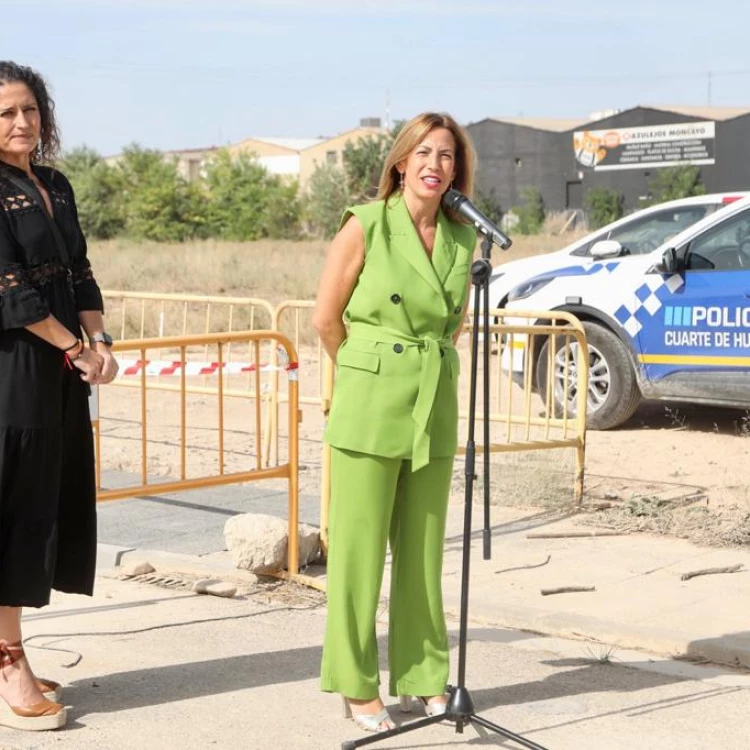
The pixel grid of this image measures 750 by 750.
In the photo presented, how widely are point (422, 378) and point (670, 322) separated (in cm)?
714

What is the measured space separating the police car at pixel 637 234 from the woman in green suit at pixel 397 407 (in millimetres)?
8662

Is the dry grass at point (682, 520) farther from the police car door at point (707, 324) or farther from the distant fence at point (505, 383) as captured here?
the police car door at point (707, 324)

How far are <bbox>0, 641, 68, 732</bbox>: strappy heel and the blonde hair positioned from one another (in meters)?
2.00

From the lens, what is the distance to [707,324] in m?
11.5

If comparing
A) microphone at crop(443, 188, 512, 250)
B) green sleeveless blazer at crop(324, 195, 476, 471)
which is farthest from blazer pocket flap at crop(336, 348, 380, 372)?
microphone at crop(443, 188, 512, 250)

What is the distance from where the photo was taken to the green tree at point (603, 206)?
212ft

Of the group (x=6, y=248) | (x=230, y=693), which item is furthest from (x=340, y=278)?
(x=230, y=693)

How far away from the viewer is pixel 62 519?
5.28 metres

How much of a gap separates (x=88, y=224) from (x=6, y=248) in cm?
6495

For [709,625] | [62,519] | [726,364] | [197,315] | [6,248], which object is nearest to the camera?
[6,248]

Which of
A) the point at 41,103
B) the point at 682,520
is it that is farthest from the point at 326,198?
the point at 41,103

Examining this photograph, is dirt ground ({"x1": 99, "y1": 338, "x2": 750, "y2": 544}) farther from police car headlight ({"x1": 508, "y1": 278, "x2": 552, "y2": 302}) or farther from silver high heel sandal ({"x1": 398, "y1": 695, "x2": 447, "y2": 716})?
silver high heel sandal ({"x1": 398, "y1": 695, "x2": 447, "y2": 716})

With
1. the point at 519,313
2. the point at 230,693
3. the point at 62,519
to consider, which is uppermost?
the point at 519,313

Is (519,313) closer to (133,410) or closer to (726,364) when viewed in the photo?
(726,364)
